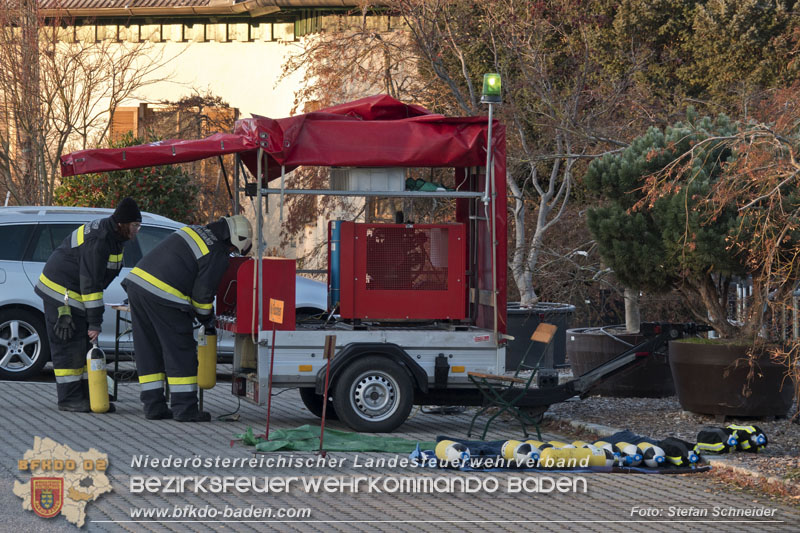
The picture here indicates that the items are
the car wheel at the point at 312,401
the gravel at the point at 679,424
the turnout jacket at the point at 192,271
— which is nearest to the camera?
the gravel at the point at 679,424

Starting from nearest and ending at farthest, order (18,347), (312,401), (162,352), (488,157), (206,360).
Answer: (488,157), (162,352), (206,360), (312,401), (18,347)

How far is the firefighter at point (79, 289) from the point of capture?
10.6 meters

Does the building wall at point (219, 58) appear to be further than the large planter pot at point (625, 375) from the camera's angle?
Yes

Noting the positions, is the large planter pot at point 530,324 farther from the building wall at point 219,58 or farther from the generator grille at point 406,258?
the building wall at point 219,58

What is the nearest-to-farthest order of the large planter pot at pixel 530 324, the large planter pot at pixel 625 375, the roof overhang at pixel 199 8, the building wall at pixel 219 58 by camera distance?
the large planter pot at pixel 625 375 < the large planter pot at pixel 530 324 < the roof overhang at pixel 199 8 < the building wall at pixel 219 58

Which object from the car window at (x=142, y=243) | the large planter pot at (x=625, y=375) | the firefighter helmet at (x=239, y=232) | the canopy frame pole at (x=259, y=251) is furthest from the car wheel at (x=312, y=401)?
the car window at (x=142, y=243)

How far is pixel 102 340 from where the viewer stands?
12.9 m

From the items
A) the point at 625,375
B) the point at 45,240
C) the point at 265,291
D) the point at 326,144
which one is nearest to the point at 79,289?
the point at 265,291

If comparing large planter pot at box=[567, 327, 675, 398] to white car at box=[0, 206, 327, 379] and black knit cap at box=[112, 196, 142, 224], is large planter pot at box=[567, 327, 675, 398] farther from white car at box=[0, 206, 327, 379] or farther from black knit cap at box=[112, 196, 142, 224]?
black knit cap at box=[112, 196, 142, 224]

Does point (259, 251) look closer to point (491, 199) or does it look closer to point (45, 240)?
point (491, 199)

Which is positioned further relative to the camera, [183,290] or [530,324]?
[530,324]

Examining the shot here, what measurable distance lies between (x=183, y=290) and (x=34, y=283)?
357cm

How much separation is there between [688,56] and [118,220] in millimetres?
11095

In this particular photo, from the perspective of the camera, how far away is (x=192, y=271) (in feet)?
33.0
